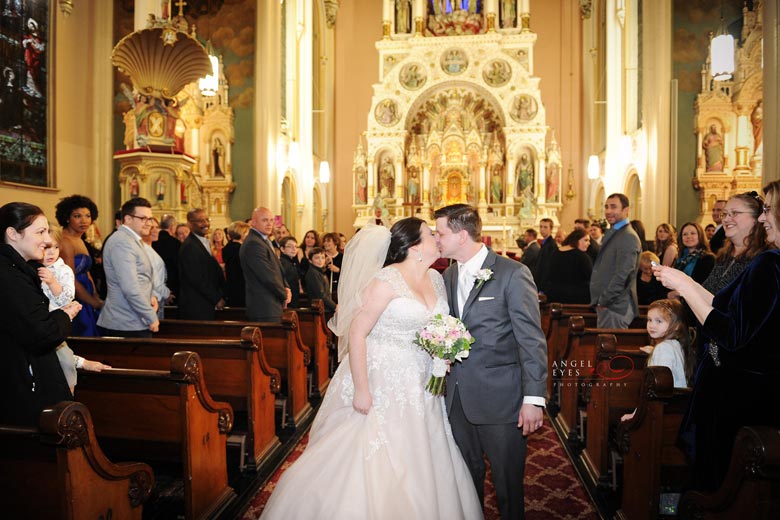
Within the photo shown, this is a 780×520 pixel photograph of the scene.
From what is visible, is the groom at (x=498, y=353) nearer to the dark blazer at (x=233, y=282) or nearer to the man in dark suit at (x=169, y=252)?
the dark blazer at (x=233, y=282)

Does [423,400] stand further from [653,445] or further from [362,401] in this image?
[653,445]

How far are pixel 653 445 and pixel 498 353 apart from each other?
88 cm

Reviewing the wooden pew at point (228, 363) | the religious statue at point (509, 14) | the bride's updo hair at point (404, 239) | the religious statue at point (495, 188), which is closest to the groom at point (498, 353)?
the bride's updo hair at point (404, 239)

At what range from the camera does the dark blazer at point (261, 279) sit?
532cm

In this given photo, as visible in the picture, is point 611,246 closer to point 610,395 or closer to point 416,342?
point 610,395

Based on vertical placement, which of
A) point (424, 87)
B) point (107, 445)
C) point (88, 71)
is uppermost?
point (424, 87)

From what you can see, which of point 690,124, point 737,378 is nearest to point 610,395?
point 737,378

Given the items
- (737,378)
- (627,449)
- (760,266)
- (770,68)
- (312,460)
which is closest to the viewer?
(760,266)

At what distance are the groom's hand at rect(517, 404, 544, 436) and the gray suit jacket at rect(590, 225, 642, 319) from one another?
98.9 inches

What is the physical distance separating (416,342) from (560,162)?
1709 centimetres

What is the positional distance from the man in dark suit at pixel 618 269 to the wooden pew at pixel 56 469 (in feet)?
13.1

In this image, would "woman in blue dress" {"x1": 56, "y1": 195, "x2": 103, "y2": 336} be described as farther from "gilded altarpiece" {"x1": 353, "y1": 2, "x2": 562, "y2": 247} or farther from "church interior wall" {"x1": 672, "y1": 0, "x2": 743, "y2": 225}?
"gilded altarpiece" {"x1": 353, "y1": 2, "x2": 562, "y2": 247}

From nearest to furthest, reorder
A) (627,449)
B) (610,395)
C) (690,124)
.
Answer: (627,449) → (610,395) → (690,124)

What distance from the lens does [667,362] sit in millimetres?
3172
